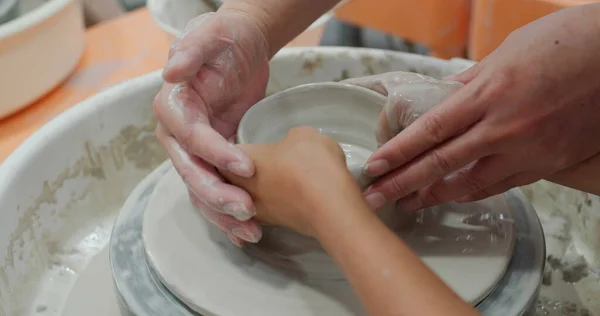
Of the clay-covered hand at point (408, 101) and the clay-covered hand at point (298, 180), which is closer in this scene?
the clay-covered hand at point (298, 180)

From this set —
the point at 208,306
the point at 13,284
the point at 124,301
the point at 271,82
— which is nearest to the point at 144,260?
the point at 124,301

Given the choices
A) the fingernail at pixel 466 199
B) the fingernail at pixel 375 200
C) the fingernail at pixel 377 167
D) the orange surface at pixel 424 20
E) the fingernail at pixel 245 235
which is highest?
the fingernail at pixel 377 167

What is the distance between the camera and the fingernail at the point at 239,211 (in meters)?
0.78

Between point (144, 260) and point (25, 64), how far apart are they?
0.69 metres

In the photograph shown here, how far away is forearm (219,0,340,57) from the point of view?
3.36 feet

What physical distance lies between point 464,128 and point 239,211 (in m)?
0.33

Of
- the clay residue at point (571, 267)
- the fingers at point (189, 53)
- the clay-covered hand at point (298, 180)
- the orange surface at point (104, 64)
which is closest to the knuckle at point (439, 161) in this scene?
the clay-covered hand at point (298, 180)

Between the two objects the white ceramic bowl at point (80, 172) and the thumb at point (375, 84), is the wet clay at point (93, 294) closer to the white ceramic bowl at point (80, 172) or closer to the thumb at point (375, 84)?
the white ceramic bowl at point (80, 172)

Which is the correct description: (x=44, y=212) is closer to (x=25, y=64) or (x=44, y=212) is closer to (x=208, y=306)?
(x=25, y=64)

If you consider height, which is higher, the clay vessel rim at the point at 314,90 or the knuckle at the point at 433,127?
the knuckle at the point at 433,127

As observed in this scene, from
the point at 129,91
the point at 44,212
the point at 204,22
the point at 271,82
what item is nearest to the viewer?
the point at 204,22

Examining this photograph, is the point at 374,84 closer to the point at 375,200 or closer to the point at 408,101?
the point at 408,101

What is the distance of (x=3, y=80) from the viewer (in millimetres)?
1302

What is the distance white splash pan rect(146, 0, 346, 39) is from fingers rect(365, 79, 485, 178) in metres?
0.87
